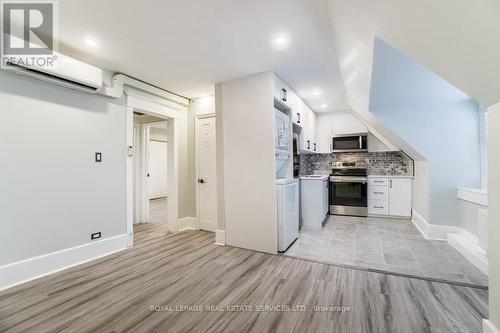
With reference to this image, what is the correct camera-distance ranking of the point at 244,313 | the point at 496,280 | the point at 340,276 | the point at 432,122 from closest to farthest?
1. the point at 496,280
2. the point at 244,313
3. the point at 340,276
4. the point at 432,122

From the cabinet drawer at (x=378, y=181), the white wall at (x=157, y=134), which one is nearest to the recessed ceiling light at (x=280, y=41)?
Result: the cabinet drawer at (x=378, y=181)

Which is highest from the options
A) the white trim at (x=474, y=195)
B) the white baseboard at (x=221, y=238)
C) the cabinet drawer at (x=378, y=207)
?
the white trim at (x=474, y=195)

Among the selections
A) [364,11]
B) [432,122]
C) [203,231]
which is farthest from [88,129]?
[432,122]

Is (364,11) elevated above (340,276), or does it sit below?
above

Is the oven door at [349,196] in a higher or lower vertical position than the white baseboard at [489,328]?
higher

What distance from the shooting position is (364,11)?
1.45m

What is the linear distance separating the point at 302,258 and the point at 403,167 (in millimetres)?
3757

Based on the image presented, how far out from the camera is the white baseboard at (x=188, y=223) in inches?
155

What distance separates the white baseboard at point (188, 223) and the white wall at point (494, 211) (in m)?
3.64

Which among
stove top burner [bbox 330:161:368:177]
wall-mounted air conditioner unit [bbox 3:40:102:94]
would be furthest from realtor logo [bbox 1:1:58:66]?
stove top burner [bbox 330:161:368:177]

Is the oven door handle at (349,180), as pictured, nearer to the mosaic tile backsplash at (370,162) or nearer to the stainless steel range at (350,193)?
the stainless steel range at (350,193)

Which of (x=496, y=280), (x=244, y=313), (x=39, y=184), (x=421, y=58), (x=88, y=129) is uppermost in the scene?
(x=421, y=58)

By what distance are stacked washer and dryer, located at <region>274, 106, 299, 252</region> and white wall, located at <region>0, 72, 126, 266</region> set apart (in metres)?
2.19

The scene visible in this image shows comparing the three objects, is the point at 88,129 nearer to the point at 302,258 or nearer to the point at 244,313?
the point at 244,313
